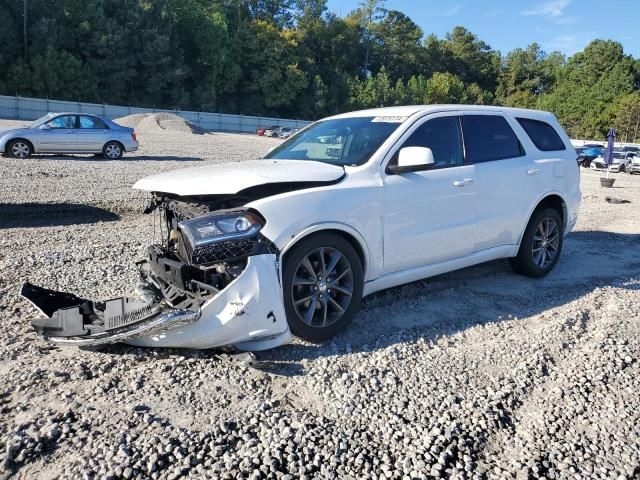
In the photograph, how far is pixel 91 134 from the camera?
18.0m

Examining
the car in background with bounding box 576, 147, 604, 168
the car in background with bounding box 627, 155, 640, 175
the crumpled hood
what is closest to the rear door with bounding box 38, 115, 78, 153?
the crumpled hood

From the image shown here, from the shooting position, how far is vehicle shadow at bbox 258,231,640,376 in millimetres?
4125

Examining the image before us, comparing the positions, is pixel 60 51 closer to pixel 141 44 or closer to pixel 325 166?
pixel 141 44

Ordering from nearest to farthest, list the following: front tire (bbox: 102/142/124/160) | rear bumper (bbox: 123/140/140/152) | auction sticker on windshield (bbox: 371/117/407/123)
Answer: auction sticker on windshield (bbox: 371/117/407/123) → front tire (bbox: 102/142/124/160) → rear bumper (bbox: 123/140/140/152)

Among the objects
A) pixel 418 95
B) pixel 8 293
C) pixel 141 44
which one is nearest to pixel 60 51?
pixel 141 44

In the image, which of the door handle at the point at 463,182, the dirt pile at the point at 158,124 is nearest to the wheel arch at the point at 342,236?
the door handle at the point at 463,182

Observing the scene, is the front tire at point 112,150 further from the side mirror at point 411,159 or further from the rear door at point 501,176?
the side mirror at point 411,159

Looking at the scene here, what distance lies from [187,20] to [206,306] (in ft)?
268

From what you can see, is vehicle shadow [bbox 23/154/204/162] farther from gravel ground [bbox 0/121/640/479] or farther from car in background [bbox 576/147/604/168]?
car in background [bbox 576/147/604/168]

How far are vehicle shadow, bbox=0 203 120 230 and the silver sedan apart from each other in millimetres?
8520

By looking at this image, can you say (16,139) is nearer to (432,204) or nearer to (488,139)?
(488,139)

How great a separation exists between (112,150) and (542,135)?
1588 centimetres

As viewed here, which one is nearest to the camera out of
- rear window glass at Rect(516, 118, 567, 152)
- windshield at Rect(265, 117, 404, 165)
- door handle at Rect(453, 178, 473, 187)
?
windshield at Rect(265, 117, 404, 165)

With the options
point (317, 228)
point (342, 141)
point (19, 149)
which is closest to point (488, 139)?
point (342, 141)
